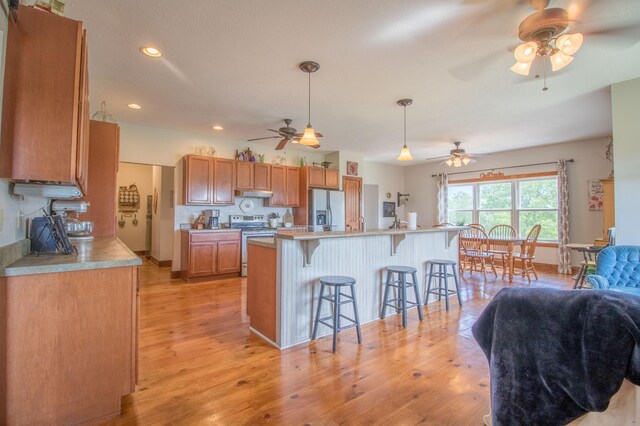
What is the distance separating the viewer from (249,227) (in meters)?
6.04

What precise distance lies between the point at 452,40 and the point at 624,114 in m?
2.36

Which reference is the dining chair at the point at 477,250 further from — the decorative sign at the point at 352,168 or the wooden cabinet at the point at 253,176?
the wooden cabinet at the point at 253,176

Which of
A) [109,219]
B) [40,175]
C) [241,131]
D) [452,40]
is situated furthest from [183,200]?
[452,40]

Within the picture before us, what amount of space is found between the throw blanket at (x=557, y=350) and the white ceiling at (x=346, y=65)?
2037 mm

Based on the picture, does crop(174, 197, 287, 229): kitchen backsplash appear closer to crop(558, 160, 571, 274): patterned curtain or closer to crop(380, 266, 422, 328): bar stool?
crop(380, 266, 422, 328): bar stool

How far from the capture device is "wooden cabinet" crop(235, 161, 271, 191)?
5.84 m

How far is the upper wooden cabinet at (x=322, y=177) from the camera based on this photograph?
6.57 m

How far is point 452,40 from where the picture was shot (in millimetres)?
2553

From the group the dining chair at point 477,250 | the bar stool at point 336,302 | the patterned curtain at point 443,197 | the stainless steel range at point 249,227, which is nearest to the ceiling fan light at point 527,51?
the bar stool at point 336,302

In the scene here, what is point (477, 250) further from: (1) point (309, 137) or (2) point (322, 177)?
(1) point (309, 137)

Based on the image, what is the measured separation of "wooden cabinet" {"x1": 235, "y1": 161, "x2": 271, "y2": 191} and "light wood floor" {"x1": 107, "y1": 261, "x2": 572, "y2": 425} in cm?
294

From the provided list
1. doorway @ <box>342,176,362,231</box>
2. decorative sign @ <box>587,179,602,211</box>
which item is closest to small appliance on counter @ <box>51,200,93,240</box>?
doorway @ <box>342,176,362,231</box>

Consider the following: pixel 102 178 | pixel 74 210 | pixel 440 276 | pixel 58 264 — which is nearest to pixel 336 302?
pixel 440 276

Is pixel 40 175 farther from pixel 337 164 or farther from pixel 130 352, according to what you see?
pixel 337 164
